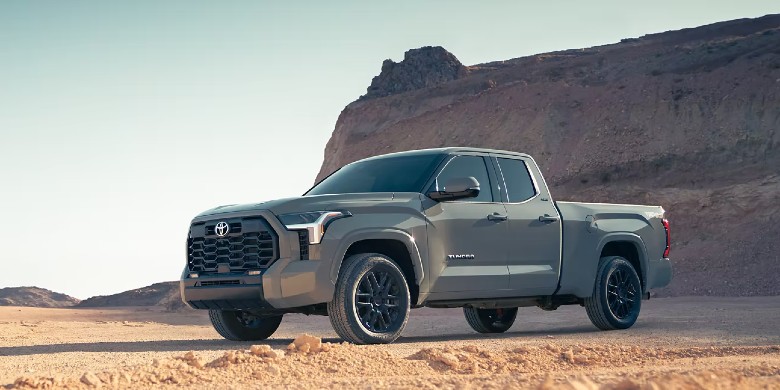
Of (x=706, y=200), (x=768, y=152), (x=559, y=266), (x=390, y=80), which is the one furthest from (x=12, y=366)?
(x=390, y=80)

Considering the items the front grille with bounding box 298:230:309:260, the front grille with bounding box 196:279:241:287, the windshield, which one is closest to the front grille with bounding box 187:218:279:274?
the front grille with bounding box 196:279:241:287

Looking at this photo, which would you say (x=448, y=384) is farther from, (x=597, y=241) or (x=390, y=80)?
(x=390, y=80)

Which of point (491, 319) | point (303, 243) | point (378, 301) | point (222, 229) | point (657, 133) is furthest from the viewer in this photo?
point (657, 133)

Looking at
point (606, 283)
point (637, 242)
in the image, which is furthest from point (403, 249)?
point (637, 242)

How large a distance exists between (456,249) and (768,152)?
34.3 m

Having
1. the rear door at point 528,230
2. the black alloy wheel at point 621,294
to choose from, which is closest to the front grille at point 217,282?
the rear door at point 528,230

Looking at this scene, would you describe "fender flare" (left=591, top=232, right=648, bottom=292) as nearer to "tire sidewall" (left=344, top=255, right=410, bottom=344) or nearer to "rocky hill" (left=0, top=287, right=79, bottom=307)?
"tire sidewall" (left=344, top=255, right=410, bottom=344)

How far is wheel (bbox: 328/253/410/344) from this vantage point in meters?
9.75

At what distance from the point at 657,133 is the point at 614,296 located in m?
34.5

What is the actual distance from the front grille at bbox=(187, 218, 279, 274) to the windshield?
1.43 m

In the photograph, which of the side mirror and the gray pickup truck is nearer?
the gray pickup truck

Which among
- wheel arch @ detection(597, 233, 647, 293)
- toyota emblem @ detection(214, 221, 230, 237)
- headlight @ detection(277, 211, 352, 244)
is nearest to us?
headlight @ detection(277, 211, 352, 244)

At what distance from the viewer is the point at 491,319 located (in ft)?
45.5

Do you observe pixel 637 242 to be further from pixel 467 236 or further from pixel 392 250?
pixel 392 250
